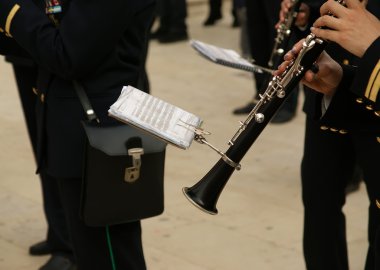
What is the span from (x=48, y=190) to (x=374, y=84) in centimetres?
177

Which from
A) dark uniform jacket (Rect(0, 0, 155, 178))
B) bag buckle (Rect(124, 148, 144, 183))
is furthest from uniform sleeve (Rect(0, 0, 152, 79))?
bag buckle (Rect(124, 148, 144, 183))

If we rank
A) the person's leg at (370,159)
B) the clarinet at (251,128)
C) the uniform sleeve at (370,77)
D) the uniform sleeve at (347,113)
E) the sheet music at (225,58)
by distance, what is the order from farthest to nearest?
the sheet music at (225,58) → the person's leg at (370,159) → the uniform sleeve at (347,113) → the clarinet at (251,128) → the uniform sleeve at (370,77)

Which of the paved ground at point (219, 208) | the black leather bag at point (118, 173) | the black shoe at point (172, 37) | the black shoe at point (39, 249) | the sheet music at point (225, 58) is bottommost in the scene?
the black shoe at point (172, 37)

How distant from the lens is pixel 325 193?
2.66m

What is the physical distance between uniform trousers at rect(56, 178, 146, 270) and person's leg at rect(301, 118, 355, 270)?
620 mm

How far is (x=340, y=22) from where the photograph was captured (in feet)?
6.22

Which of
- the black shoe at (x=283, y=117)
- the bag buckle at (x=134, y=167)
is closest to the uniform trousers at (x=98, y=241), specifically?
the bag buckle at (x=134, y=167)

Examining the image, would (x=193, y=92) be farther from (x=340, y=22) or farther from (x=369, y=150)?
(x=340, y=22)

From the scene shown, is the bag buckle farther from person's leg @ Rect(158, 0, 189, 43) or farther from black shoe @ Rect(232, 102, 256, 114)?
person's leg @ Rect(158, 0, 189, 43)

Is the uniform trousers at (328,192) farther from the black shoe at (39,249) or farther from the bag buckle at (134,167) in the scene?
the black shoe at (39,249)

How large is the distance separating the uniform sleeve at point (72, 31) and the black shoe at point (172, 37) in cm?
526

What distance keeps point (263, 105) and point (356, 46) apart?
0.96 feet

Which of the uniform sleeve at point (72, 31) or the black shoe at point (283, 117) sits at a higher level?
the uniform sleeve at point (72, 31)

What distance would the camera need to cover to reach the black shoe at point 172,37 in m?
7.54
